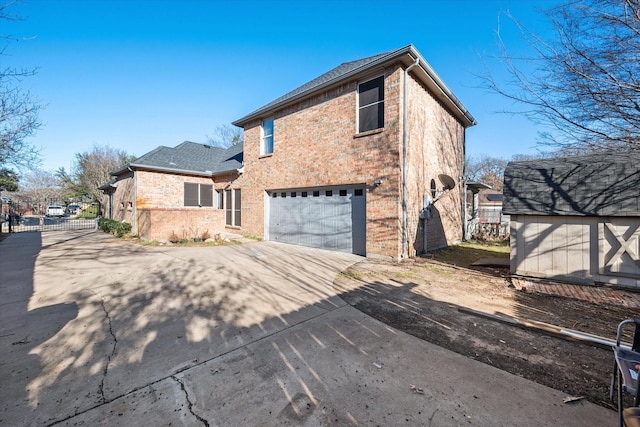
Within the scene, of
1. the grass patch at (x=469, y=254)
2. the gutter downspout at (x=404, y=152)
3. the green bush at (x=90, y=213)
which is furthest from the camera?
the green bush at (x=90, y=213)

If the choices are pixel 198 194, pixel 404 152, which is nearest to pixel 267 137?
pixel 198 194

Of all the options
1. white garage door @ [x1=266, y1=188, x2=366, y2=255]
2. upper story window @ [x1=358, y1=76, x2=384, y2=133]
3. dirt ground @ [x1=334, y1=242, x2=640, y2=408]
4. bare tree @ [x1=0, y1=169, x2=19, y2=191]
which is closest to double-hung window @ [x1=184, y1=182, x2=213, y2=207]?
white garage door @ [x1=266, y1=188, x2=366, y2=255]

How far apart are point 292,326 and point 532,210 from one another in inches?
245

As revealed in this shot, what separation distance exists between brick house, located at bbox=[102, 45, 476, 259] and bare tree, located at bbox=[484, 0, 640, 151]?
11.3 feet

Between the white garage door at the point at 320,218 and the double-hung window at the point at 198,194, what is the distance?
234 inches

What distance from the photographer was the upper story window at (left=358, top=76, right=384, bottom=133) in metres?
8.43

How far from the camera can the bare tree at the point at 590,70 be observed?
13.8 feet

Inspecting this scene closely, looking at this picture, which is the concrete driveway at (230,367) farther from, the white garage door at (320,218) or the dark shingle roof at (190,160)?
the dark shingle roof at (190,160)

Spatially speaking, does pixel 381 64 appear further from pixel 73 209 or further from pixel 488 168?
pixel 73 209

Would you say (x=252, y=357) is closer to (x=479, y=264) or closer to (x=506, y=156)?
(x=479, y=264)

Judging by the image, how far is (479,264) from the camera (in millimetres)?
7570

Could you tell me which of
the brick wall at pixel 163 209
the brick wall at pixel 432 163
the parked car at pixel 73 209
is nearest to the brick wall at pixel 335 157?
the brick wall at pixel 432 163

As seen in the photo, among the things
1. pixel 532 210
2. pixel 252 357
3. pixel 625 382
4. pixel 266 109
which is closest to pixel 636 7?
pixel 532 210

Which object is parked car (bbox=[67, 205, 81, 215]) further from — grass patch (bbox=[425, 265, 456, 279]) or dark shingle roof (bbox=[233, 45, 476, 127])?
grass patch (bbox=[425, 265, 456, 279])
